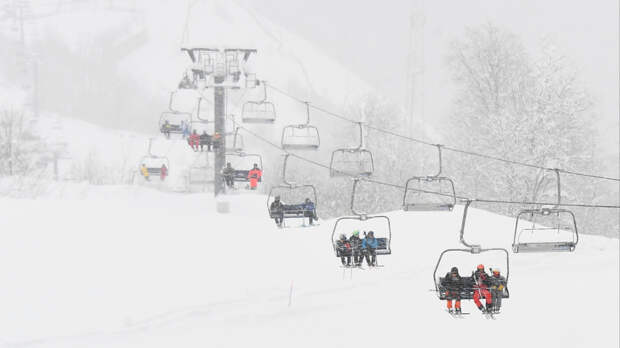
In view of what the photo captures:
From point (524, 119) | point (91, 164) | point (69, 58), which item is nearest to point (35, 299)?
point (524, 119)

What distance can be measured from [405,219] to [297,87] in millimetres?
57397

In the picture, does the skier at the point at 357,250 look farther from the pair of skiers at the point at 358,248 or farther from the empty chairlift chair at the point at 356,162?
the empty chairlift chair at the point at 356,162

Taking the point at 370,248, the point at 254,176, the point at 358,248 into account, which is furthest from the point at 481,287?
the point at 254,176

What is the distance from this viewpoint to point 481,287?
25.7 feet

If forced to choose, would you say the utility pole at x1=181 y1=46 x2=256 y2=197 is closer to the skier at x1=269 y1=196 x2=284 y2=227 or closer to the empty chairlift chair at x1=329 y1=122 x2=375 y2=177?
the empty chairlift chair at x1=329 y1=122 x2=375 y2=177

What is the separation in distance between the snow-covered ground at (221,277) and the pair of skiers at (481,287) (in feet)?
33.5

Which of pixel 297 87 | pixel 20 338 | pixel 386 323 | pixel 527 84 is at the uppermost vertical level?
pixel 297 87

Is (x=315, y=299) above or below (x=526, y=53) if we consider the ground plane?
below

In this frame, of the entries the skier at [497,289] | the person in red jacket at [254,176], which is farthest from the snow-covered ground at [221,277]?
the skier at [497,289]

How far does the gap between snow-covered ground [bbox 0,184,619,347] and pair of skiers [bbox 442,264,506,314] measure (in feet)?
33.5

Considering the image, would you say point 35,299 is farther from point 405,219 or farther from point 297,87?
point 297,87

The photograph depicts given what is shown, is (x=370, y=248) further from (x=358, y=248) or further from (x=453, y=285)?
(x=453, y=285)

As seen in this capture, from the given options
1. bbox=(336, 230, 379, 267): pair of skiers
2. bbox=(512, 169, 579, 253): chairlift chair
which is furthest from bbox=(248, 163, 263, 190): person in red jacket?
bbox=(512, 169, 579, 253): chairlift chair

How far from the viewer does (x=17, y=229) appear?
1750 cm
